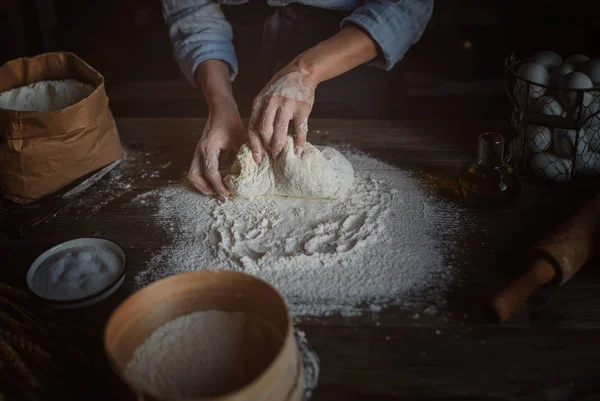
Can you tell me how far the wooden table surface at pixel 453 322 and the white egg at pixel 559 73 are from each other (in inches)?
→ 10.3

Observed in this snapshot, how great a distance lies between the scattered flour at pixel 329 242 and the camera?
105 centimetres

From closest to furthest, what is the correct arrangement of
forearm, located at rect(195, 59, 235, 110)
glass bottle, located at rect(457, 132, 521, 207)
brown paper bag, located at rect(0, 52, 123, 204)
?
glass bottle, located at rect(457, 132, 521, 207)
brown paper bag, located at rect(0, 52, 123, 204)
forearm, located at rect(195, 59, 235, 110)

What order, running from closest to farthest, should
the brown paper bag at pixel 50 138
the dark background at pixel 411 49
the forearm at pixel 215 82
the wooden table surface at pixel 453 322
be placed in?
1. the wooden table surface at pixel 453 322
2. the brown paper bag at pixel 50 138
3. the forearm at pixel 215 82
4. the dark background at pixel 411 49

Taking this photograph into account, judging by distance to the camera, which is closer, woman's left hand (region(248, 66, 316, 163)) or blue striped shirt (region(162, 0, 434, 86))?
woman's left hand (region(248, 66, 316, 163))

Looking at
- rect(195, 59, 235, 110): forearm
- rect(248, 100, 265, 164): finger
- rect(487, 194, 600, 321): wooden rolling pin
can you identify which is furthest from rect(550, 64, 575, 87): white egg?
rect(195, 59, 235, 110): forearm

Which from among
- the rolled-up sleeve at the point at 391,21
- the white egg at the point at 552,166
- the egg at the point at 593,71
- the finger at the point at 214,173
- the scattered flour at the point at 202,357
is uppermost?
the rolled-up sleeve at the point at 391,21

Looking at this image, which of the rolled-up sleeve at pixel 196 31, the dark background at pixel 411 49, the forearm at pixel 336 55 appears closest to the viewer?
the forearm at pixel 336 55

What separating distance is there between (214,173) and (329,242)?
1.24 feet

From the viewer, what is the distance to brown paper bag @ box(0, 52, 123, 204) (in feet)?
4.32

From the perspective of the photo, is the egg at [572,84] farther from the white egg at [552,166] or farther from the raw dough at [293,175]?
the raw dough at [293,175]

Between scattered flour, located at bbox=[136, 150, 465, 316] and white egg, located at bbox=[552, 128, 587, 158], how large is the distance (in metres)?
0.29

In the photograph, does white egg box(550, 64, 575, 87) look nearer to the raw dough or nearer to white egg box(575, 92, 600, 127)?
white egg box(575, 92, 600, 127)

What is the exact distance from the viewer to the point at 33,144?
52.2 inches

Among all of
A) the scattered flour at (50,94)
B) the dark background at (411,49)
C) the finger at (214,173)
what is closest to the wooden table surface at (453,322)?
the finger at (214,173)
